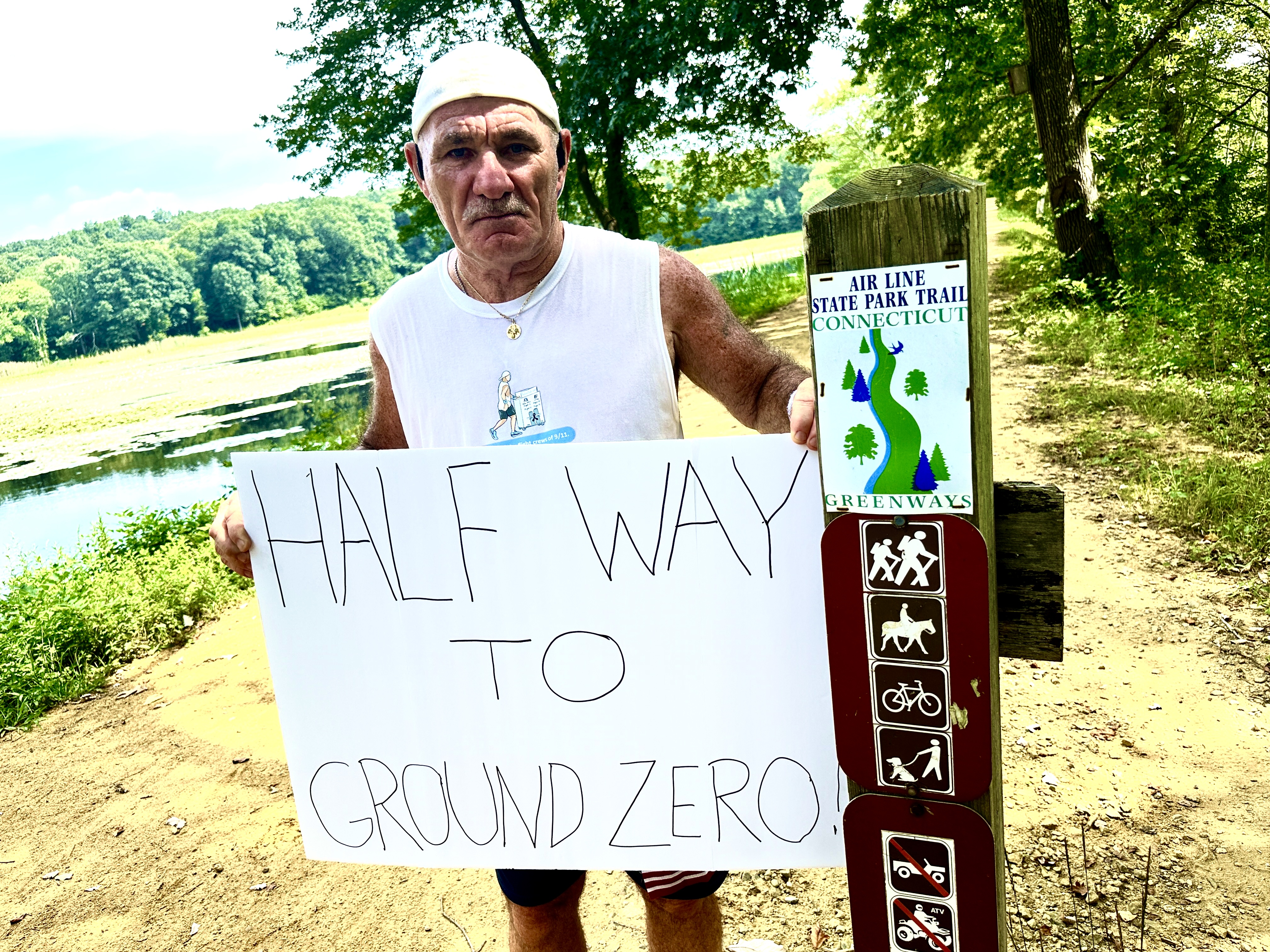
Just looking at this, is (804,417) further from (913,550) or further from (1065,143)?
(1065,143)

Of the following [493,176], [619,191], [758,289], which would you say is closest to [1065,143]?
[619,191]

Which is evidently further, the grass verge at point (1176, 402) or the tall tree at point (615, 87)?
the tall tree at point (615, 87)

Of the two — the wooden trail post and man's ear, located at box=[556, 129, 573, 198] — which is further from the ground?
man's ear, located at box=[556, 129, 573, 198]

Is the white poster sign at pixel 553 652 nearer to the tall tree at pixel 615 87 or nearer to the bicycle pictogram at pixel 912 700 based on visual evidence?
the bicycle pictogram at pixel 912 700

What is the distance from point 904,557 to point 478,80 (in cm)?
127

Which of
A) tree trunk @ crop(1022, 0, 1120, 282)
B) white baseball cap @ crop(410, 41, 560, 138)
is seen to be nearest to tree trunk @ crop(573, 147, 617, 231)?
tree trunk @ crop(1022, 0, 1120, 282)

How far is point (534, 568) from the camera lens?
167cm

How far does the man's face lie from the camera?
1.76 metres

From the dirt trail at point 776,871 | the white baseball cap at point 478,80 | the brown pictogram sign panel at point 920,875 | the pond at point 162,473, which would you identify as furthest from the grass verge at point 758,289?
the brown pictogram sign panel at point 920,875

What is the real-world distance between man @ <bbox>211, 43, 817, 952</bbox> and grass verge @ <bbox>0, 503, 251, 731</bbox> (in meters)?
4.46

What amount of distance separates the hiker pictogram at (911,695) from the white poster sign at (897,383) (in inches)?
8.3

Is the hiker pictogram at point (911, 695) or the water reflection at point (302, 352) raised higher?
the water reflection at point (302, 352)

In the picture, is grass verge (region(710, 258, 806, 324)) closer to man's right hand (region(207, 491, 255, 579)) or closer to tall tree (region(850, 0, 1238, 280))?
tall tree (region(850, 0, 1238, 280))

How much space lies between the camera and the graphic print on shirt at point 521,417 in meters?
1.77
